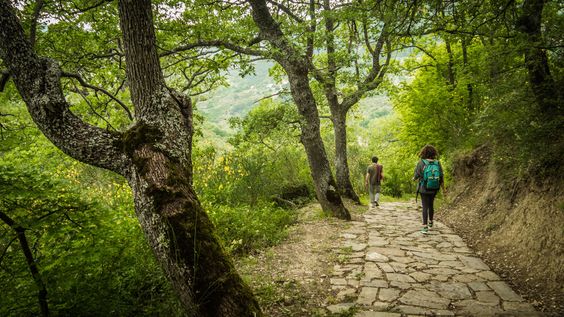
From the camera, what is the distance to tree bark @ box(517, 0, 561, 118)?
4652mm

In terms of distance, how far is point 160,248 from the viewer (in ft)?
9.56

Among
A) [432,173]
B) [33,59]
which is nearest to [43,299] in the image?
[33,59]

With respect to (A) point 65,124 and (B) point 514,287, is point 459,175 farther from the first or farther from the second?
(A) point 65,124

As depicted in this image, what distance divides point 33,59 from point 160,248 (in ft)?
7.70

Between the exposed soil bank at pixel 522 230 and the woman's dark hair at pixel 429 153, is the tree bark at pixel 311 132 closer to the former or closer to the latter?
the woman's dark hair at pixel 429 153

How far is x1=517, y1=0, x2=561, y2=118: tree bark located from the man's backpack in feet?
7.75

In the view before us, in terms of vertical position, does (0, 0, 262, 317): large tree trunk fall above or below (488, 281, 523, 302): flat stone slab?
above

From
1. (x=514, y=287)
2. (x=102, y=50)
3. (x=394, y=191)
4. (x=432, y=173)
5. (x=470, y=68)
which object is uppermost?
(x=102, y=50)

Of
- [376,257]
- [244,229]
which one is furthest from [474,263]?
[244,229]

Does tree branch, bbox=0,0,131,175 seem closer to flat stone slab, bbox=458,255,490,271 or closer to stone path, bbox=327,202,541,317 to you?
stone path, bbox=327,202,541,317

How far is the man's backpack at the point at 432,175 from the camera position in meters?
6.98

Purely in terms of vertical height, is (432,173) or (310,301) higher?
(432,173)

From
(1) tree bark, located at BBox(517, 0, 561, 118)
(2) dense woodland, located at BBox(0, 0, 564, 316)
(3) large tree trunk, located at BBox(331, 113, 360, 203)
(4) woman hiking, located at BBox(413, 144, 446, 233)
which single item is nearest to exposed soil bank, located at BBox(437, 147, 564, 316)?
(2) dense woodland, located at BBox(0, 0, 564, 316)

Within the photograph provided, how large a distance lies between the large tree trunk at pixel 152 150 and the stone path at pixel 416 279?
1.75m
